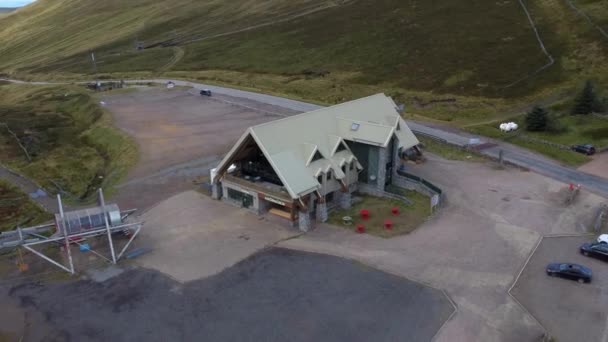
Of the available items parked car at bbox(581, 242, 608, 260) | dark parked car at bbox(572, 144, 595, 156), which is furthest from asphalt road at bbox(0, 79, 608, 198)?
parked car at bbox(581, 242, 608, 260)

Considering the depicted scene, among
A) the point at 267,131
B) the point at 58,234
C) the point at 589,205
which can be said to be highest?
the point at 267,131

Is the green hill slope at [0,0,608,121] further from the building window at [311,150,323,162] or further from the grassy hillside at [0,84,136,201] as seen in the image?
the building window at [311,150,323,162]

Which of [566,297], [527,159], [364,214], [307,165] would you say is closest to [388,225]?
[364,214]

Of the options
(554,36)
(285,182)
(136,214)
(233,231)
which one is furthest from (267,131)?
(554,36)

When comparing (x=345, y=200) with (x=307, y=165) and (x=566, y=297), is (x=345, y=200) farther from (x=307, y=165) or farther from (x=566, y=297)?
(x=566, y=297)

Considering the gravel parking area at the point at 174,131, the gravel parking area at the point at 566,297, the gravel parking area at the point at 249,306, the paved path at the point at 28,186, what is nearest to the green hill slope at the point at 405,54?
the gravel parking area at the point at 174,131

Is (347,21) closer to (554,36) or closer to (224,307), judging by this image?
(554,36)

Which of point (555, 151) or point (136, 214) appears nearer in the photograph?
point (136, 214)
